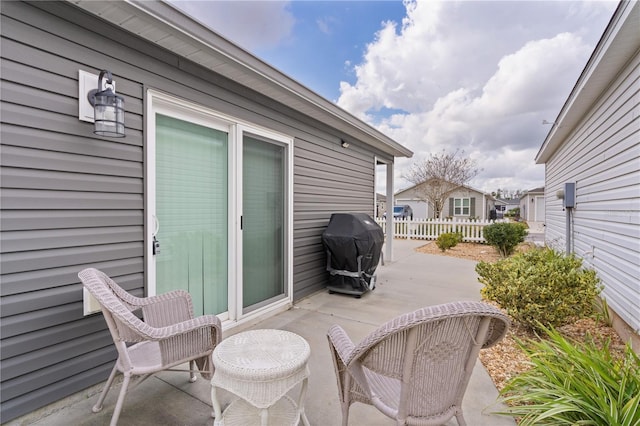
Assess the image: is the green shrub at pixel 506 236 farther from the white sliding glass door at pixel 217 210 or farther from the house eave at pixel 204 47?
the white sliding glass door at pixel 217 210

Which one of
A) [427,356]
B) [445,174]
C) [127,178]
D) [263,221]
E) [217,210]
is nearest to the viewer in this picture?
[427,356]

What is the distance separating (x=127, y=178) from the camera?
7.99 feet

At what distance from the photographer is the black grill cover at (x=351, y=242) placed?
4535 mm

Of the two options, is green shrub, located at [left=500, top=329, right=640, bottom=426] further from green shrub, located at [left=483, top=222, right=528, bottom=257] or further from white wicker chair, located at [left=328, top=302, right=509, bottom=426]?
green shrub, located at [left=483, top=222, right=528, bottom=257]

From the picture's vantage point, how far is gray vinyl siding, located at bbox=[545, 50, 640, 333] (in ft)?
9.67

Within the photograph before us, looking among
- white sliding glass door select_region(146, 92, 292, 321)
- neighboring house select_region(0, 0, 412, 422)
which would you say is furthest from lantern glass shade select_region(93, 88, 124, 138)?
white sliding glass door select_region(146, 92, 292, 321)

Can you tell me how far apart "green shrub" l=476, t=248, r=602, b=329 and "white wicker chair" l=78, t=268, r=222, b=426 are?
2.79m

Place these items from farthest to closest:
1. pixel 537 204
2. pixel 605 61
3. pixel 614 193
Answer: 1. pixel 537 204
2. pixel 614 193
3. pixel 605 61

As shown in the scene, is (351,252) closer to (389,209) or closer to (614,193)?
(614,193)

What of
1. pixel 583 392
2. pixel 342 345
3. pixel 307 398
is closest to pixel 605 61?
pixel 583 392

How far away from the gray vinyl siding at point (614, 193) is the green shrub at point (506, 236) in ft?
10.7

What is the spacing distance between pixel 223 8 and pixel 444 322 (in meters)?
4.38

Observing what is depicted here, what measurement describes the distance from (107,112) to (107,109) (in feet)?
0.07

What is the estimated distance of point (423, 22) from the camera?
5840 millimetres
